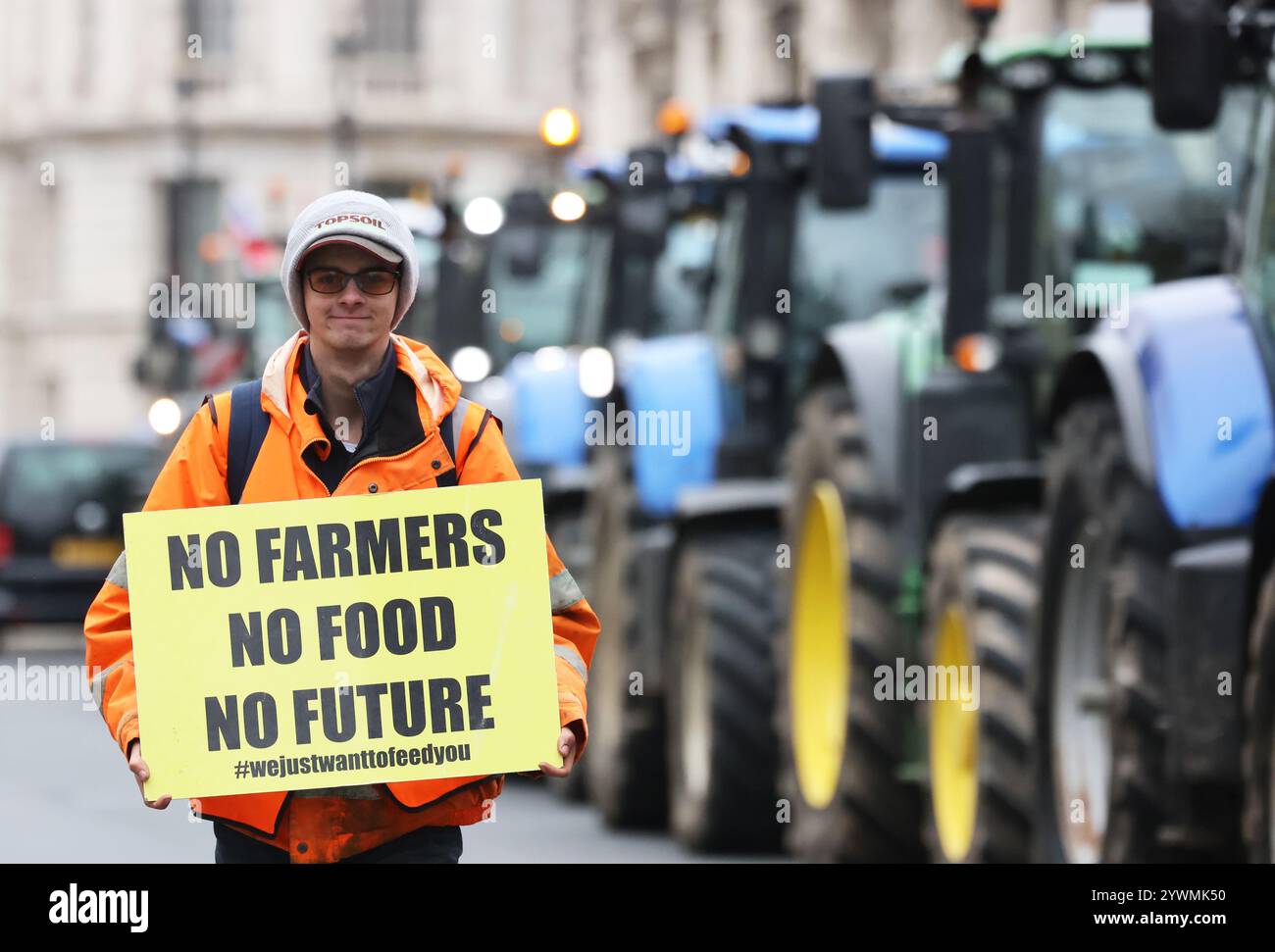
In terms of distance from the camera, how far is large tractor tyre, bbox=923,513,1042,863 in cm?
905

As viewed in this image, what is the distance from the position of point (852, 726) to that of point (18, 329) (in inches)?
2667

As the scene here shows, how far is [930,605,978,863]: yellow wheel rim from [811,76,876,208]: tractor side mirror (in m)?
Answer: 1.52

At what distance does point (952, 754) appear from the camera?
32.6 feet

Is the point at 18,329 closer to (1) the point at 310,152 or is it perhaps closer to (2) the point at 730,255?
(1) the point at 310,152

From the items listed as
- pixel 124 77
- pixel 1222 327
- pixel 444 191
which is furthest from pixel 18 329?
pixel 1222 327

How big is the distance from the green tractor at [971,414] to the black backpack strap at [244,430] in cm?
424

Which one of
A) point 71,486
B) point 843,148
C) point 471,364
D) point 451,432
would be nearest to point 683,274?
point 471,364

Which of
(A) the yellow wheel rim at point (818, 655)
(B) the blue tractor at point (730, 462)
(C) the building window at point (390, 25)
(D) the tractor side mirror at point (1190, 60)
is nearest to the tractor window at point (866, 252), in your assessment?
(B) the blue tractor at point (730, 462)

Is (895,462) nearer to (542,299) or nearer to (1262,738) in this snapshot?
(1262,738)

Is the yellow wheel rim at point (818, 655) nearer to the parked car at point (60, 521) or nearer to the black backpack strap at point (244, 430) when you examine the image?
the black backpack strap at point (244, 430)

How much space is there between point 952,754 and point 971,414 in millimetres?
1223

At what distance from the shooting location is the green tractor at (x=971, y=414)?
9.81m

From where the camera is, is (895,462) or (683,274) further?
(683,274)

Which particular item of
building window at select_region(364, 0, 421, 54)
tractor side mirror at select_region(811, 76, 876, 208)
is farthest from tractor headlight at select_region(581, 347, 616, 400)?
building window at select_region(364, 0, 421, 54)
